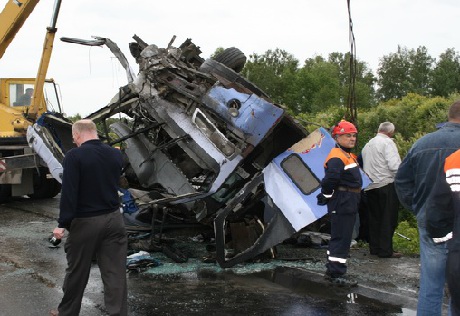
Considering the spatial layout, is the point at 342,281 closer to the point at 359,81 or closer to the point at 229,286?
the point at 229,286

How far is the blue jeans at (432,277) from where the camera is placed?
13.9 ft

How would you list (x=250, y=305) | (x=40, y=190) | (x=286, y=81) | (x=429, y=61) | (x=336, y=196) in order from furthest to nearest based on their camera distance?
(x=286, y=81)
(x=429, y=61)
(x=40, y=190)
(x=336, y=196)
(x=250, y=305)

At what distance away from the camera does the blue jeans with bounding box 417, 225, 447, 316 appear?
4.23 metres

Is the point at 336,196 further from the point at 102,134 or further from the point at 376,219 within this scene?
the point at 102,134

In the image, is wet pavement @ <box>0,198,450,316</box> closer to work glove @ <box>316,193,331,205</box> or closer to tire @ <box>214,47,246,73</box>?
work glove @ <box>316,193,331,205</box>

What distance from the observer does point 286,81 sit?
58938 millimetres

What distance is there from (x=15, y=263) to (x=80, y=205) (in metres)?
3.32

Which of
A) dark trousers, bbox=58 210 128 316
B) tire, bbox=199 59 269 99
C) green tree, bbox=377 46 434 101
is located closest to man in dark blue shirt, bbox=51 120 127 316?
dark trousers, bbox=58 210 128 316

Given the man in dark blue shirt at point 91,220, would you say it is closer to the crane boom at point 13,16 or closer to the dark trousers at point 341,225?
the dark trousers at point 341,225

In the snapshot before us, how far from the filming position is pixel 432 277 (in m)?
4.28

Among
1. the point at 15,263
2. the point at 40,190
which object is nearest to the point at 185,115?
the point at 15,263

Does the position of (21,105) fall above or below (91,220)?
above

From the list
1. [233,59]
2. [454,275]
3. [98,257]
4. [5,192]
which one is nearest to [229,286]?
[98,257]

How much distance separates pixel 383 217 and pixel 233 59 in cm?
284
